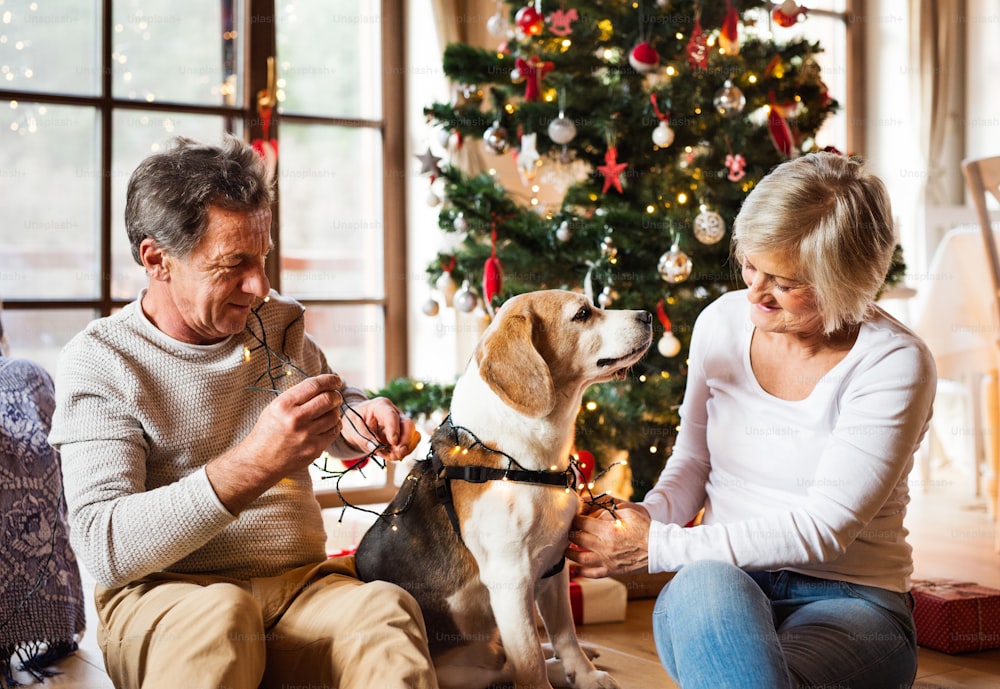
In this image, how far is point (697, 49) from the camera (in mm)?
3033

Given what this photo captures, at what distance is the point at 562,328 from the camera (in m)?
1.83

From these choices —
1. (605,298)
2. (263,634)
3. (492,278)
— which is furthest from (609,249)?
(263,634)

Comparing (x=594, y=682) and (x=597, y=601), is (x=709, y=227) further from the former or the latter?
(x=594, y=682)

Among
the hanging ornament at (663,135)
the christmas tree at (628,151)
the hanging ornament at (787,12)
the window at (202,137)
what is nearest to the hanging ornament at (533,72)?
the christmas tree at (628,151)

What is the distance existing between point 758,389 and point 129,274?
3.01 metres

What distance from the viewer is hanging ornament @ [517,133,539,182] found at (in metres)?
3.04

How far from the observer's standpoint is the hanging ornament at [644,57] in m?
2.91

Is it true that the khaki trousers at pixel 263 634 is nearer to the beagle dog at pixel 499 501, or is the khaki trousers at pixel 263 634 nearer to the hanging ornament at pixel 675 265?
the beagle dog at pixel 499 501

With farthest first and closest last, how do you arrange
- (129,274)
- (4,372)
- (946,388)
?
1. (946,388)
2. (129,274)
3. (4,372)

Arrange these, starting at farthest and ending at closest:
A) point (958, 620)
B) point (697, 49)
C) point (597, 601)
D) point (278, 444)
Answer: point (697, 49) < point (597, 601) < point (958, 620) < point (278, 444)

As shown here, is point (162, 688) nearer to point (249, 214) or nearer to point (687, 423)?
point (249, 214)

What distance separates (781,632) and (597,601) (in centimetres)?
105

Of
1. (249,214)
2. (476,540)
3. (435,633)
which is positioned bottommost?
(435,633)

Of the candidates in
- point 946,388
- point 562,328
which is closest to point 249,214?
point 562,328
